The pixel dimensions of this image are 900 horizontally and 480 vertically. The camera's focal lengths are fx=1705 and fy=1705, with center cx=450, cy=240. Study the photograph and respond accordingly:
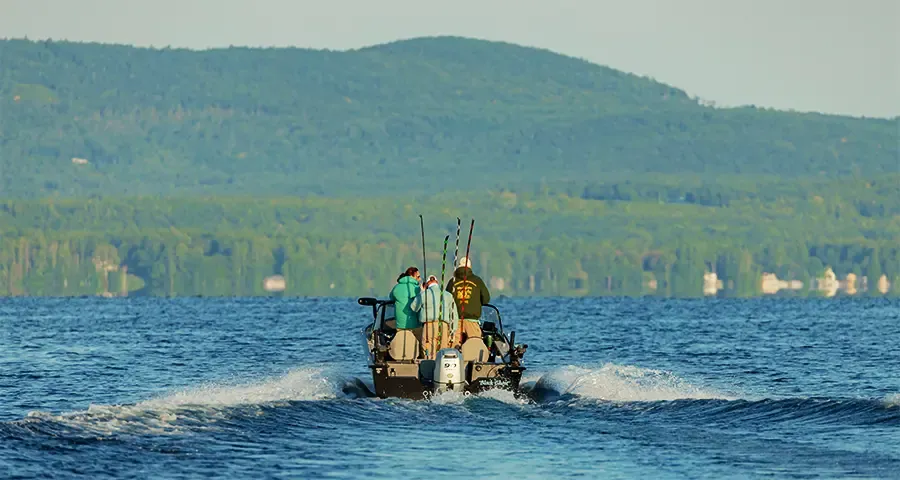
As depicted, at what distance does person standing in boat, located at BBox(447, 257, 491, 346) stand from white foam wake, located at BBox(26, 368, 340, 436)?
3151mm

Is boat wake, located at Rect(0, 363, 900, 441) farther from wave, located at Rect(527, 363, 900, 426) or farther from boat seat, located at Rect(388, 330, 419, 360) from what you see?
boat seat, located at Rect(388, 330, 419, 360)

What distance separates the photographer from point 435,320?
1346 inches

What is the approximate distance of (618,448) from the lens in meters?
26.9

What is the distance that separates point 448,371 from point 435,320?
1.82 meters

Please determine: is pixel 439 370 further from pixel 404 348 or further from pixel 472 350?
pixel 404 348

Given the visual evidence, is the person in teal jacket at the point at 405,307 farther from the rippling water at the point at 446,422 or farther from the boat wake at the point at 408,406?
the rippling water at the point at 446,422

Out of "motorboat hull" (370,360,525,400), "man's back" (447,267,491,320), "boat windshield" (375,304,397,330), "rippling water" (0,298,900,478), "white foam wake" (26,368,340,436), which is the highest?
"man's back" (447,267,491,320)

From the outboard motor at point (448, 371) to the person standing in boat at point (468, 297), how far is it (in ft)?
8.58

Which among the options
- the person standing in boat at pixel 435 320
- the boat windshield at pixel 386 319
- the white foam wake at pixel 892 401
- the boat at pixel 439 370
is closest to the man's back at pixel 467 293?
the boat at pixel 439 370

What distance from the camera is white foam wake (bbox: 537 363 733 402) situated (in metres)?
34.4

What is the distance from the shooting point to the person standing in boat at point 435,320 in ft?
112

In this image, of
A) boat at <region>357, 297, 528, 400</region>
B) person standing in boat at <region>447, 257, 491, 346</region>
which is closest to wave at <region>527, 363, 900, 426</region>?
boat at <region>357, 297, 528, 400</region>

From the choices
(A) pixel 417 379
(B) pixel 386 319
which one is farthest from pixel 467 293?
(B) pixel 386 319

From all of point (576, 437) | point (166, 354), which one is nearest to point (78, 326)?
point (166, 354)
